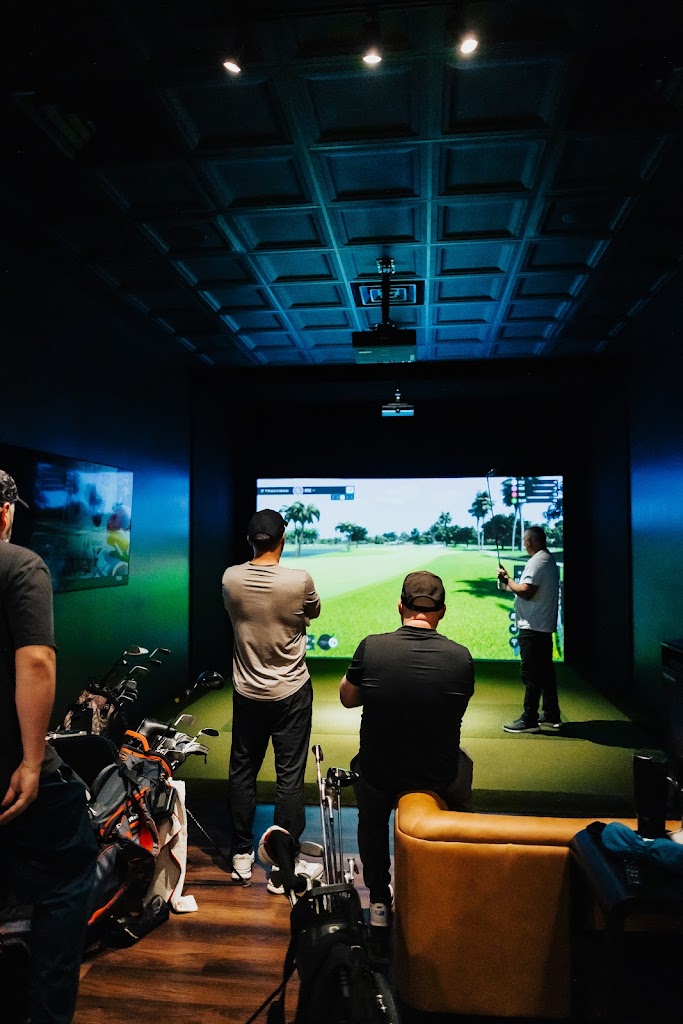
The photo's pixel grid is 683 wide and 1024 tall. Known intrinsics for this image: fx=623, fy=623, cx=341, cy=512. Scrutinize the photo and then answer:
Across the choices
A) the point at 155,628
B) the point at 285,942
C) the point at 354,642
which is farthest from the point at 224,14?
the point at 354,642

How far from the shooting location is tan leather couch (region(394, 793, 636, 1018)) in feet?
6.06

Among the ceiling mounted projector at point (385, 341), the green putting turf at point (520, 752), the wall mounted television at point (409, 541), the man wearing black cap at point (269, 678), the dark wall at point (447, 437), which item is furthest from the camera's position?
the wall mounted television at point (409, 541)

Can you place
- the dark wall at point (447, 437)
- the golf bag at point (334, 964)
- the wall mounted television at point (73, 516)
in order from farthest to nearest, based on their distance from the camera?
1. the dark wall at point (447, 437)
2. the wall mounted television at point (73, 516)
3. the golf bag at point (334, 964)

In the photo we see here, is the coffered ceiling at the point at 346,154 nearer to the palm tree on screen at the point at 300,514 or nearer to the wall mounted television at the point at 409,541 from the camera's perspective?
the wall mounted television at the point at 409,541

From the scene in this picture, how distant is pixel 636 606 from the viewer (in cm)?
555

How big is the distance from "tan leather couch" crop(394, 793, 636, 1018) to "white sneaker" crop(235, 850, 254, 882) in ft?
3.65

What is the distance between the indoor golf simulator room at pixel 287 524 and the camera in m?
1.81

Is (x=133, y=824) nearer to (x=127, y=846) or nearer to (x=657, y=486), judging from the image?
(x=127, y=846)

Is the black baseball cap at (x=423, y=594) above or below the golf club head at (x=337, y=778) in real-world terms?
above

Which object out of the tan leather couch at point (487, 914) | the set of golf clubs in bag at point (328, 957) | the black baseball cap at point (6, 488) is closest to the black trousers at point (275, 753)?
the tan leather couch at point (487, 914)

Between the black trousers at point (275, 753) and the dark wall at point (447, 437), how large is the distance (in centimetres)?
357

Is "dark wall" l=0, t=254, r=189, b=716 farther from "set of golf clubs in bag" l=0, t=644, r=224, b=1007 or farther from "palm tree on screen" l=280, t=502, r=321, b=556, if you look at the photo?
"palm tree on screen" l=280, t=502, r=321, b=556

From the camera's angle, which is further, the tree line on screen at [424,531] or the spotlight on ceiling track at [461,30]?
the tree line on screen at [424,531]

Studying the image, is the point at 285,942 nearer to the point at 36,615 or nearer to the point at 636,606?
the point at 36,615
